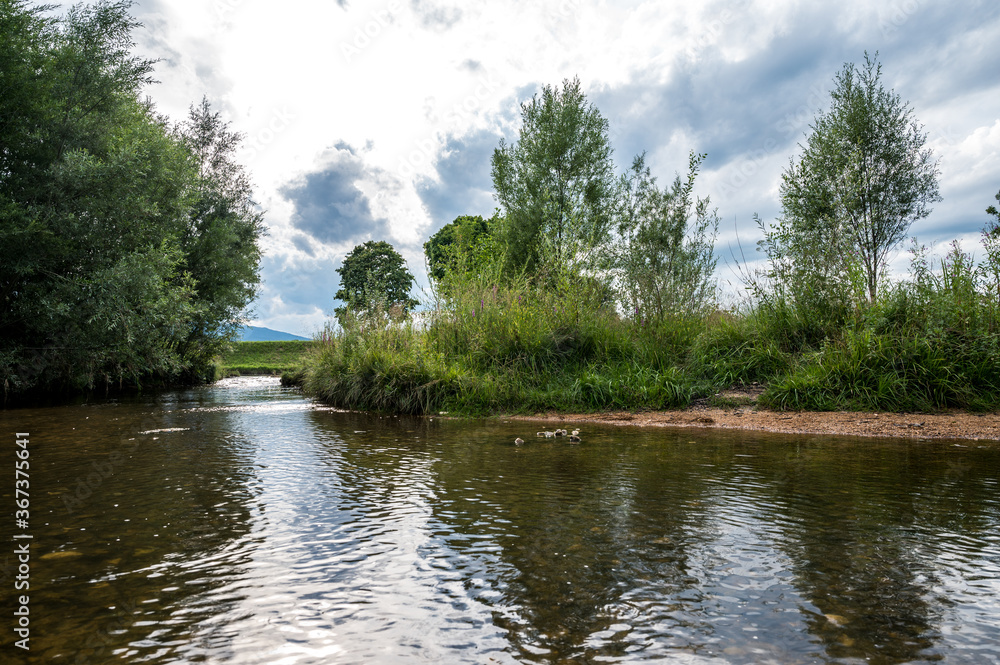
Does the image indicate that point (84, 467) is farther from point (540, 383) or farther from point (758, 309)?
point (758, 309)

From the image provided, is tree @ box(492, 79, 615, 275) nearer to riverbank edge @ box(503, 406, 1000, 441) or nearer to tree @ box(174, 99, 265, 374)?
tree @ box(174, 99, 265, 374)

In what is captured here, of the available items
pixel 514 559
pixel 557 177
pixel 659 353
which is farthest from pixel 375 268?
pixel 514 559

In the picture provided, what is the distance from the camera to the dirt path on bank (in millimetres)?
5559

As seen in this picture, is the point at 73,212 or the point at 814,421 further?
the point at 73,212

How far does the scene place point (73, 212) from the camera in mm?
10336

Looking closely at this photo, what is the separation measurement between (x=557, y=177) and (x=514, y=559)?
21.2 metres

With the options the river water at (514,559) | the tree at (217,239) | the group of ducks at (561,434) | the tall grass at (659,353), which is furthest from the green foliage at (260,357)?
the river water at (514,559)

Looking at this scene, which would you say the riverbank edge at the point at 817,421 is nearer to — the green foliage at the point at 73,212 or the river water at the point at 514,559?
the river water at the point at 514,559

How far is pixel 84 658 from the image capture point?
1453 mm

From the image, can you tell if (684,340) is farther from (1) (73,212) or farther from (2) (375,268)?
(2) (375,268)

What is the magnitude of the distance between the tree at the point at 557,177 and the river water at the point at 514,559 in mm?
18008

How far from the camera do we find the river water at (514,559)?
153cm

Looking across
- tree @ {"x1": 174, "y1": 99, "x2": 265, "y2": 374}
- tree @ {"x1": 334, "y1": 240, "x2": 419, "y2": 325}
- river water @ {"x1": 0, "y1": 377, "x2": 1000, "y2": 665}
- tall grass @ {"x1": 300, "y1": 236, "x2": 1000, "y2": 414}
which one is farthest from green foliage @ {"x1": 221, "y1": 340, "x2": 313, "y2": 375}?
river water @ {"x1": 0, "y1": 377, "x2": 1000, "y2": 665}

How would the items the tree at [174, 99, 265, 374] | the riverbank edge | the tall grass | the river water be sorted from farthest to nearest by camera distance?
the tree at [174, 99, 265, 374]
the tall grass
the riverbank edge
the river water
